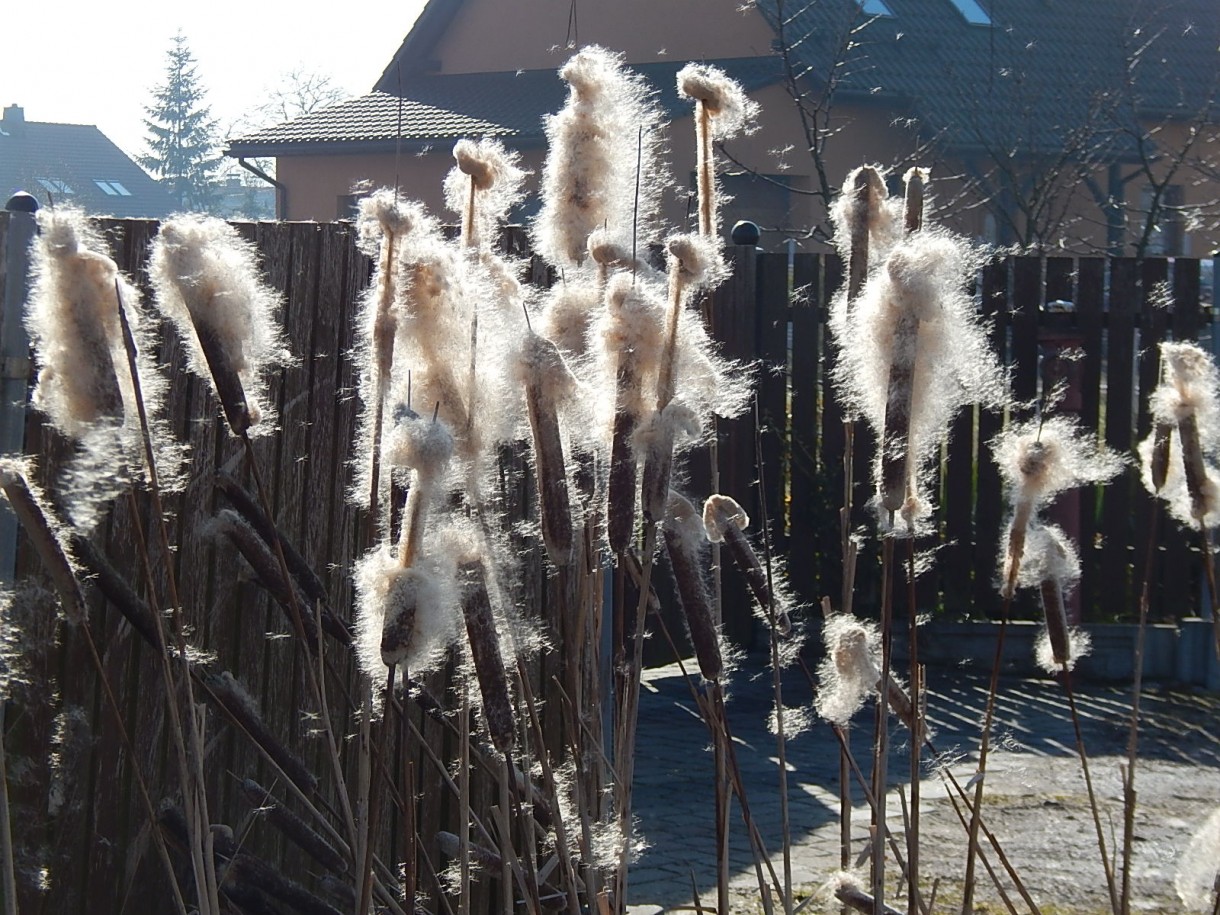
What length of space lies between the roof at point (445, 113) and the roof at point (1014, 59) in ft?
4.36

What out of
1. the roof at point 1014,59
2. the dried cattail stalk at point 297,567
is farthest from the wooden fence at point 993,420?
the roof at point 1014,59

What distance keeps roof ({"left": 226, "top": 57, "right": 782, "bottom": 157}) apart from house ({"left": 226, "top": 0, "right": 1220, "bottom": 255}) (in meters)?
0.04

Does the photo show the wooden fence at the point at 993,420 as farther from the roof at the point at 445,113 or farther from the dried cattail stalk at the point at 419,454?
the roof at the point at 445,113

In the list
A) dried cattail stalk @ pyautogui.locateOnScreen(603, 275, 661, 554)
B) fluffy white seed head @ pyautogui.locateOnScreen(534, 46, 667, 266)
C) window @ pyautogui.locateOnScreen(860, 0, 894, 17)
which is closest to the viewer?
dried cattail stalk @ pyautogui.locateOnScreen(603, 275, 661, 554)

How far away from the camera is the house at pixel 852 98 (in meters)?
17.0

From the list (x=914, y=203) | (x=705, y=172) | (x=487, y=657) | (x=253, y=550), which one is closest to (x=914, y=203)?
(x=914, y=203)

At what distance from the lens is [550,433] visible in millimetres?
1811

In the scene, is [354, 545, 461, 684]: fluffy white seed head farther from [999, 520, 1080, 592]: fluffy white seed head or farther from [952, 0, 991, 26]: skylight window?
[952, 0, 991, 26]: skylight window

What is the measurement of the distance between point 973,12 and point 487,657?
21.6 m

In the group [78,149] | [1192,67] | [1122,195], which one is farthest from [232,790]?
[78,149]

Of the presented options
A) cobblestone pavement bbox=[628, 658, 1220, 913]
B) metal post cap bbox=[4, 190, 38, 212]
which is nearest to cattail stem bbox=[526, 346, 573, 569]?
metal post cap bbox=[4, 190, 38, 212]

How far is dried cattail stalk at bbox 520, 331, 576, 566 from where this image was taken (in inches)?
70.9

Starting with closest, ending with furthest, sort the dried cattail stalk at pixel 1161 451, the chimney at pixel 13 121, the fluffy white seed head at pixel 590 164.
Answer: the dried cattail stalk at pixel 1161 451, the fluffy white seed head at pixel 590 164, the chimney at pixel 13 121

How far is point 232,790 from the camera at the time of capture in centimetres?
343
